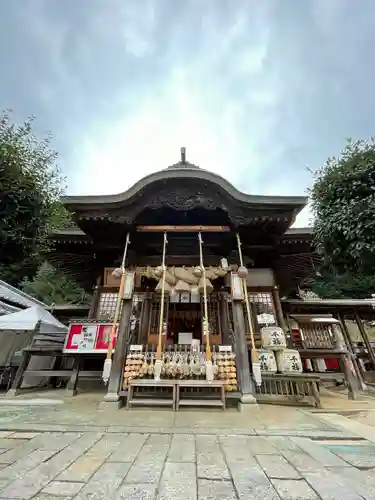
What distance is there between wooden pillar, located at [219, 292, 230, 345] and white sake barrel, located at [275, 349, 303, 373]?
1.40 metres

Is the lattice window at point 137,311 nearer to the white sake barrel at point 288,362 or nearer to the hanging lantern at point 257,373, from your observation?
the hanging lantern at point 257,373

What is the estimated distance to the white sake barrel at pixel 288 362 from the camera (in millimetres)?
6242

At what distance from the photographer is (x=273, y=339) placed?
6.57 metres

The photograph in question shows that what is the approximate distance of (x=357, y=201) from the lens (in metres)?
5.22

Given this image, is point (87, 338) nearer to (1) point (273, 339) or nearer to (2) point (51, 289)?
(1) point (273, 339)

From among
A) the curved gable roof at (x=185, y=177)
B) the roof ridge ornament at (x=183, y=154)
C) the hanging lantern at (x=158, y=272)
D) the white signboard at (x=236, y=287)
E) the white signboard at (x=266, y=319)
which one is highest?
the roof ridge ornament at (x=183, y=154)

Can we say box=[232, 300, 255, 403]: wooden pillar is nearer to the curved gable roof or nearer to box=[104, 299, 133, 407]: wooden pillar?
box=[104, 299, 133, 407]: wooden pillar

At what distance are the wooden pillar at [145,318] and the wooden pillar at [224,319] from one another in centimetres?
218

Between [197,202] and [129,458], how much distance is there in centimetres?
552

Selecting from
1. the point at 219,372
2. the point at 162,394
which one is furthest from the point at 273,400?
the point at 162,394

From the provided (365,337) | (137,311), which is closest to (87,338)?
(137,311)

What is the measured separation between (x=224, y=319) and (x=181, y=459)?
5280 mm

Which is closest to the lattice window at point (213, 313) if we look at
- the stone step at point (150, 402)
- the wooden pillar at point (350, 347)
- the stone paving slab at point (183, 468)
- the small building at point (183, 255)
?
the small building at point (183, 255)

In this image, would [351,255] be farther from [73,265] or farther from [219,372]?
[73,265]
